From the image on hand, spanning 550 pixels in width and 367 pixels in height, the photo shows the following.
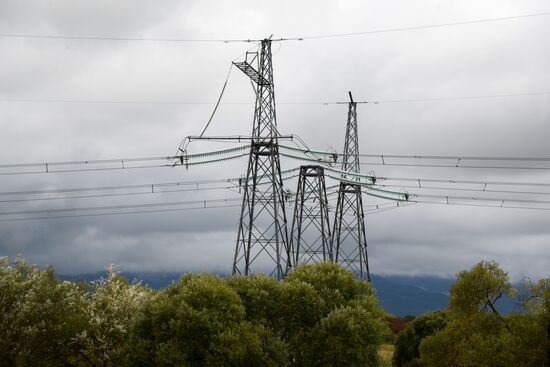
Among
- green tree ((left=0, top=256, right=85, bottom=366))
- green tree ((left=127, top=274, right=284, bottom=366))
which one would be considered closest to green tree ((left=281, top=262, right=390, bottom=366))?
green tree ((left=127, top=274, right=284, bottom=366))

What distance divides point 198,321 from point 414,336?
46.3m

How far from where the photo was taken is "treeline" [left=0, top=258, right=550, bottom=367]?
46250 millimetres

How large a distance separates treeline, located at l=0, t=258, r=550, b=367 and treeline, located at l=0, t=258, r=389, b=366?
0.30 ft

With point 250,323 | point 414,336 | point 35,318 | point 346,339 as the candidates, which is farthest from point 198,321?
point 414,336

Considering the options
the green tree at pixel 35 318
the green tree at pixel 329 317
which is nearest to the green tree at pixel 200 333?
the green tree at pixel 329 317

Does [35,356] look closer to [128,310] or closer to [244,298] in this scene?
[128,310]

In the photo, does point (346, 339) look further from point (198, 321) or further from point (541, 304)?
point (541, 304)

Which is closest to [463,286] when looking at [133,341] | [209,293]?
[209,293]

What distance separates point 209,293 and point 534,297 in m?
25.7

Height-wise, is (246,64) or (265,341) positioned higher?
(246,64)

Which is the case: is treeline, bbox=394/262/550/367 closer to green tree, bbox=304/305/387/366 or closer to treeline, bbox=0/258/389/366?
treeline, bbox=0/258/389/366

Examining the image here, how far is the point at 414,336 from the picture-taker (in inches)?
3342

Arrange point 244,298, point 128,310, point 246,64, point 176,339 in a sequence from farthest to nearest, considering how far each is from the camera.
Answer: point 246,64 < point 128,310 < point 244,298 < point 176,339

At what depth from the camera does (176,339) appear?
47031 mm
